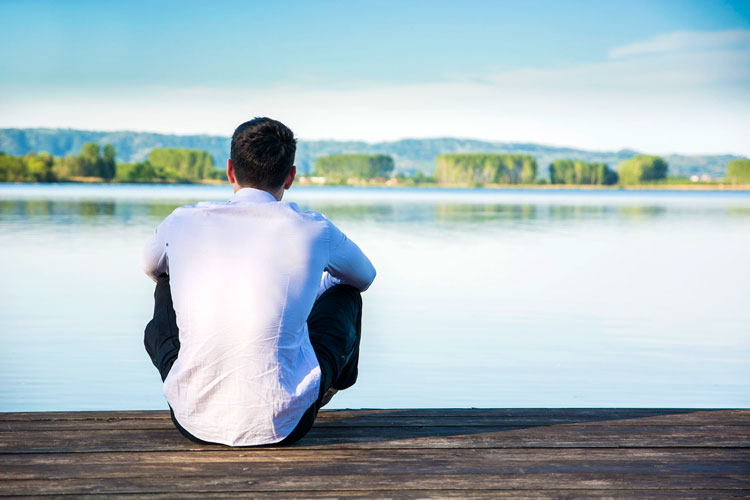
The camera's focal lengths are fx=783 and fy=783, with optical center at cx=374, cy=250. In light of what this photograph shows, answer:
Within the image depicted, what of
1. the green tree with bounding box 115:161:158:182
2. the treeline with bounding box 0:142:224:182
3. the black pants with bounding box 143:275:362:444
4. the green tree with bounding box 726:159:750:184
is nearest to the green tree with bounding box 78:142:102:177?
the treeline with bounding box 0:142:224:182

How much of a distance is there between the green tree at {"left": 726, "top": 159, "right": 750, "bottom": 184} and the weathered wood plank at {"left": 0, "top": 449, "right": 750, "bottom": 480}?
12256cm

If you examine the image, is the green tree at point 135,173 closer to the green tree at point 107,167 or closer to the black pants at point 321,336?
the green tree at point 107,167

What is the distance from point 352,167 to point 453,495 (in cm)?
15119

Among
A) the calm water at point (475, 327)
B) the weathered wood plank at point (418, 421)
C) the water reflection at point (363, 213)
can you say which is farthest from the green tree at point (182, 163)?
the weathered wood plank at point (418, 421)

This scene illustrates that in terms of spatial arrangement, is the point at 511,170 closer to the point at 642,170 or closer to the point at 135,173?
the point at 642,170

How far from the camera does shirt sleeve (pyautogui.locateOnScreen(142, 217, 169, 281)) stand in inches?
97.3

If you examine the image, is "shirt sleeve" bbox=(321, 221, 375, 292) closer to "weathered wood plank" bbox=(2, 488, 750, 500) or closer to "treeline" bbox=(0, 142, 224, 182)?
"weathered wood plank" bbox=(2, 488, 750, 500)

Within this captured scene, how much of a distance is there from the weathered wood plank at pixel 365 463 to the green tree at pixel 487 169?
14057 cm

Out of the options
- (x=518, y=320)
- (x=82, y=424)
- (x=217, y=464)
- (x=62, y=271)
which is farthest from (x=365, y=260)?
(x=62, y=271)

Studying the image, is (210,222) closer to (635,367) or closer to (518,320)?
(635,367)

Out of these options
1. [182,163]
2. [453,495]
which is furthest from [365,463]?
[182,163]

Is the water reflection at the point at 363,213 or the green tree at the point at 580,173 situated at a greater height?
the green tree at the point at 580,173

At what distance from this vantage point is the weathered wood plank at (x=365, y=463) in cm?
248

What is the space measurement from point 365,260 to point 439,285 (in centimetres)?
945
